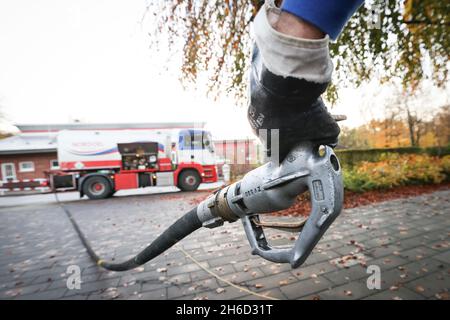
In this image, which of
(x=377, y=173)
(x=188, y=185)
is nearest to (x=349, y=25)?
(x=377, y=173)

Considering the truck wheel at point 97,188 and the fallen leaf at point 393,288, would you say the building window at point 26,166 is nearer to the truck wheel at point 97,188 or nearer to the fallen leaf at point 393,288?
the truck wheel at point 97,188

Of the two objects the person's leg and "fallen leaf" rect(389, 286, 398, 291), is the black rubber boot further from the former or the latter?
"fallen leaf" rect(389, 286, 398, 291)

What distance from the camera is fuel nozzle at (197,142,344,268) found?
75cm

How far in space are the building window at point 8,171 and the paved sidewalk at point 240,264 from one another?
63.9 ft

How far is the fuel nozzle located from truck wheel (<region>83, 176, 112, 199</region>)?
39.1ft

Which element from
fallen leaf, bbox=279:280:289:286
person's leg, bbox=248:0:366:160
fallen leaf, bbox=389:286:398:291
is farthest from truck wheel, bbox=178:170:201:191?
person's leg, bbox=248:0:366:160

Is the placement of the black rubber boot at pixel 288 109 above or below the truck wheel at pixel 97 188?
above

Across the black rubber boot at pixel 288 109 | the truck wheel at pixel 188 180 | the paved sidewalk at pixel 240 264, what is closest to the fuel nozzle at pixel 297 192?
the black rubber boot at pixel 288 109

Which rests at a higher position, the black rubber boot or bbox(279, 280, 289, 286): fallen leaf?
the black rubber boot

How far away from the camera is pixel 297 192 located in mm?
863

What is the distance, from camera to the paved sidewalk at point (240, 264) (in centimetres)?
260

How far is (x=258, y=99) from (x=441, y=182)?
13151mm

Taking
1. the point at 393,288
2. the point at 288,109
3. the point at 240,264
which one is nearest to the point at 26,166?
the point at 240,264

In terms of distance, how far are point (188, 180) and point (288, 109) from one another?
38.4 feet
